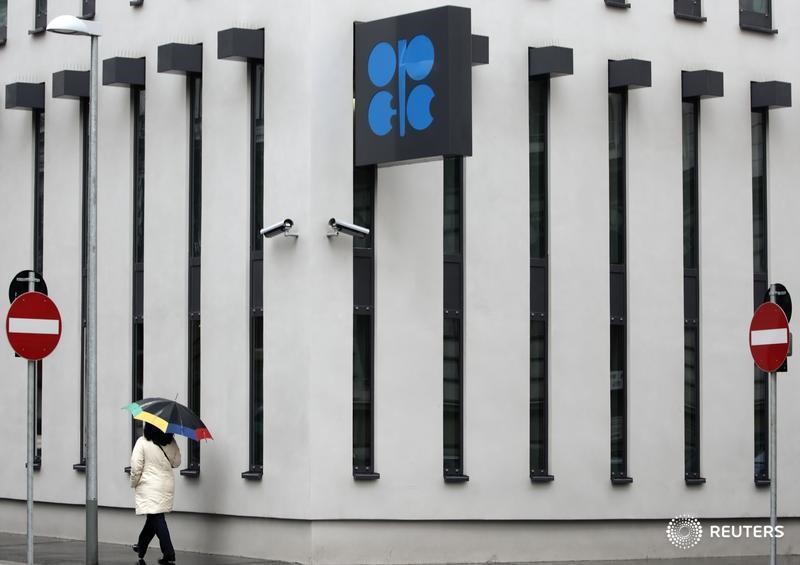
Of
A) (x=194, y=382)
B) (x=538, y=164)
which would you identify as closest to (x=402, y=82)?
(x=538, y=164)

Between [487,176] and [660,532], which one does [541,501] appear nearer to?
[660,532]

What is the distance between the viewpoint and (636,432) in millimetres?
20906

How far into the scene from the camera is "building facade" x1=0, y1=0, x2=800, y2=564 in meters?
19.3

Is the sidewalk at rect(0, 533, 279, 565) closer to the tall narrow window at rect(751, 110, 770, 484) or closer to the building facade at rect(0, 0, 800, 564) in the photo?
the building facade at rect(0, 0, 800, 564)

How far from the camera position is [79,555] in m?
20.1

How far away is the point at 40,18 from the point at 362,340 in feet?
26.6

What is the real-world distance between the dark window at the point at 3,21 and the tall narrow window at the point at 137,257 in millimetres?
3619

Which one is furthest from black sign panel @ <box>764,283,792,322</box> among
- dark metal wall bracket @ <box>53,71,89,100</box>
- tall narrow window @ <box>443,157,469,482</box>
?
dark metal wall bracket @ <box>53,71,89,100</box>

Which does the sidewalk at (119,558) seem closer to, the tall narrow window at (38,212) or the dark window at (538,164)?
the tall narrow window at (38,212)

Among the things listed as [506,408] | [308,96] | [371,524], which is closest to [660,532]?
[506,408]

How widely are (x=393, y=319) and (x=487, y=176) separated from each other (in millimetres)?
2281

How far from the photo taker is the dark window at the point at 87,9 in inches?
893
